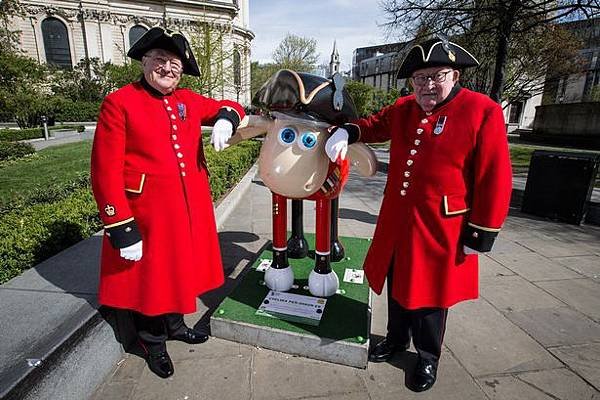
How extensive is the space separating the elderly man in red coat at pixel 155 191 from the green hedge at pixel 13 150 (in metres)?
11.2

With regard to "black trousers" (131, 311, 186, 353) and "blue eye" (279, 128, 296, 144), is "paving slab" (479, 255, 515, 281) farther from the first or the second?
"black trousers" (131, 311, 186, 353)

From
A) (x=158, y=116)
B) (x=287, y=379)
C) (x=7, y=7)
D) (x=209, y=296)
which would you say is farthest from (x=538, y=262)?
(x=7, y=7)

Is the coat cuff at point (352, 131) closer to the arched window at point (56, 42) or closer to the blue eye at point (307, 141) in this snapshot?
the blue eye at point (307, 141)

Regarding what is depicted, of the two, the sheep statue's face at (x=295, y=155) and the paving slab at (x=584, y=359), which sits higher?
the sheep statue's face at (x=295, y=155)

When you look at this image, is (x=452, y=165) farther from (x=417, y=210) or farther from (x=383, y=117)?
(x=383, y=117)

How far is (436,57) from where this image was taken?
1.94 metres

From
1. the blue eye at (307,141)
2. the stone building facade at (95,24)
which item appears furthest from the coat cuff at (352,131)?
the stone building facade at (95,24)

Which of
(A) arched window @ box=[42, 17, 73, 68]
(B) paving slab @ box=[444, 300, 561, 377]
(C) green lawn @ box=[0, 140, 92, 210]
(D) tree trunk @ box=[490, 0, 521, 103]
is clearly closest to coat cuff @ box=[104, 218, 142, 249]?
(B) paving slab @ box=[444, 300, 561, 377]

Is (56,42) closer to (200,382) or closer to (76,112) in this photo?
(76,112)

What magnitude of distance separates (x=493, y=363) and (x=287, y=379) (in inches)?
59.6

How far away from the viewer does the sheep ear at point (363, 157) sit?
2.65m

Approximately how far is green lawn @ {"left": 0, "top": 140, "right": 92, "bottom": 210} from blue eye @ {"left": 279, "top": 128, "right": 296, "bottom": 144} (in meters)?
5.38

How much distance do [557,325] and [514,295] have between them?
1.77 feet

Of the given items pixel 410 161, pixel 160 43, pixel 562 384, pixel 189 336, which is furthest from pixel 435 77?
pixel 189 336
